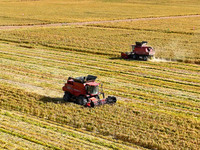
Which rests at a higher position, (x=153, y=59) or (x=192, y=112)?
(x=153, y=59)

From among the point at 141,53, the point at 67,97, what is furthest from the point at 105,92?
the point at 141,53

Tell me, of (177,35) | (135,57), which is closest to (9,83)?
(135,57)

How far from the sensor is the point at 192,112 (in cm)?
2300

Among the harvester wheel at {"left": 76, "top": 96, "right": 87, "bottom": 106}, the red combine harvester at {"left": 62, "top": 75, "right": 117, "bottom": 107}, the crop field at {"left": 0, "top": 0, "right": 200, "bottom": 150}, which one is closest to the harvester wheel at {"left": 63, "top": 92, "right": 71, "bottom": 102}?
the red combine harvester at {"left": 62, "top": 75, "right": 117, "bottom": 107}

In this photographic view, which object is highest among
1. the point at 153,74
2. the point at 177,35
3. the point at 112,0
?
the point at 112,0

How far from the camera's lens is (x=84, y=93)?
74.9 feet

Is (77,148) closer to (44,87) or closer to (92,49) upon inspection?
(44,87)

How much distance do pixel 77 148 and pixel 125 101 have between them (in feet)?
27.7

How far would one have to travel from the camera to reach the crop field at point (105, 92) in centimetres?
1834

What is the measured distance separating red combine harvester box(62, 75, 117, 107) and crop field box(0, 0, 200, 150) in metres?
0.51

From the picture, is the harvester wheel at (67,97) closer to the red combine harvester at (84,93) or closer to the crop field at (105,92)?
the red combine harvester at (84,93)

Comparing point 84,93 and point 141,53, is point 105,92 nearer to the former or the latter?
point 84,93

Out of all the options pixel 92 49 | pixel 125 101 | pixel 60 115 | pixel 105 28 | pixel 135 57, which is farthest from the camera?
pixel 105 28

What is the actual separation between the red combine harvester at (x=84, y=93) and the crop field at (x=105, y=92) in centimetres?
51
